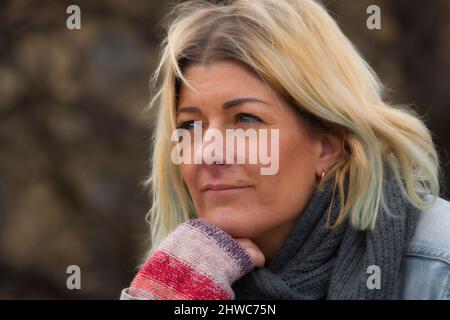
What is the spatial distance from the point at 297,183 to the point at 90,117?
5301mm

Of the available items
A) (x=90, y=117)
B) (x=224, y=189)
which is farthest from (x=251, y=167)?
(x=90, y=117)

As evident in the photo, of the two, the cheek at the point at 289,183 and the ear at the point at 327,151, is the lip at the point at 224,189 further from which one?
the ear at the point at 327,151

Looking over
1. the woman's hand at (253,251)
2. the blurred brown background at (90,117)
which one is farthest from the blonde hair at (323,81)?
the blurred brown background at (90,117)

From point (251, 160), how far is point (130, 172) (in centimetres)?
551

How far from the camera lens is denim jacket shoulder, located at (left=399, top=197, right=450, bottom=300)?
110 inches

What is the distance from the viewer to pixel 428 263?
2.81m

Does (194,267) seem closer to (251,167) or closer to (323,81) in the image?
(251,167)

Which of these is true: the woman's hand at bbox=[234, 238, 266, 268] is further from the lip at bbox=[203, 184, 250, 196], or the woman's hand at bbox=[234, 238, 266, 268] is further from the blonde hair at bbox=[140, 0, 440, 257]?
the blonde hair at bbox=[140, 0, 440, 257]

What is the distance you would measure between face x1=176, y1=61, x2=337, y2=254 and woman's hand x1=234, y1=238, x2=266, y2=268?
3 centimetres

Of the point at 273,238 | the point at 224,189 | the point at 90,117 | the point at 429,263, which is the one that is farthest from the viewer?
the point at 90,117

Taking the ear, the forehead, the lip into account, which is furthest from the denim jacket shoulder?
the forehead

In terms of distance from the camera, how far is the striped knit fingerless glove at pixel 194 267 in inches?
112

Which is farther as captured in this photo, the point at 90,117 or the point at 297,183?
the point at 90,117
